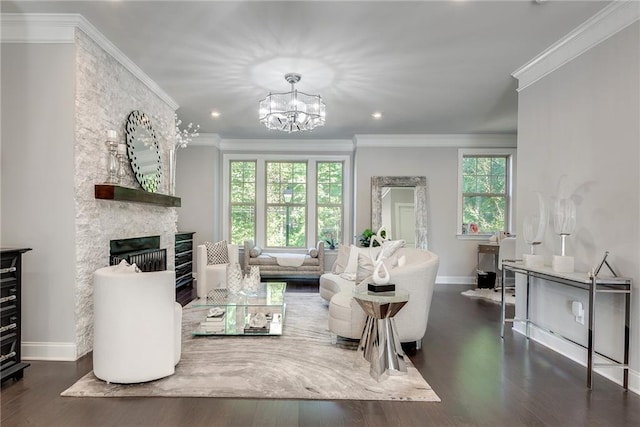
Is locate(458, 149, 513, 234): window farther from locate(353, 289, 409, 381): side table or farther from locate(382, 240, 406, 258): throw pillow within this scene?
locate(353, 289, 409, 381): side table

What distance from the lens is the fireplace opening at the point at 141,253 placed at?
11.5 feet

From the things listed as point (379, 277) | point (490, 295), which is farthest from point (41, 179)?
point (490, 295)

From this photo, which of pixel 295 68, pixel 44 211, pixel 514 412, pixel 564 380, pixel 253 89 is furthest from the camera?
pixel 253 89

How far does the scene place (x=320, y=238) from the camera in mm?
7348

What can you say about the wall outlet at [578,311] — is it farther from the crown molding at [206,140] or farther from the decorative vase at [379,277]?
the crown molding at [206,140]

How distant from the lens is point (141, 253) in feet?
13.0

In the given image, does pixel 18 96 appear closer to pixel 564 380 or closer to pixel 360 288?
pixel 360 288

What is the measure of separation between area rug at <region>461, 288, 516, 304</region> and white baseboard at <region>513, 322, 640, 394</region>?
142 cm

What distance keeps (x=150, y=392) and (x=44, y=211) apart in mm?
1764

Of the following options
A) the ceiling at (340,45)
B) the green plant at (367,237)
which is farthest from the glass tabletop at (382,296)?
the green plant at (367,237)

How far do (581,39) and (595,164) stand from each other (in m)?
1.08

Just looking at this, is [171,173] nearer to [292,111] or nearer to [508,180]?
[292,111]

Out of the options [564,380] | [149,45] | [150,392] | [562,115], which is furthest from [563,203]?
[149,45]

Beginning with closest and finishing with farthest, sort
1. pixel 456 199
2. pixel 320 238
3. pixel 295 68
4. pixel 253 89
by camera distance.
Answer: pixel 295 68 < pixel 253 89 < pixel 456 199 < pixel 320 238
